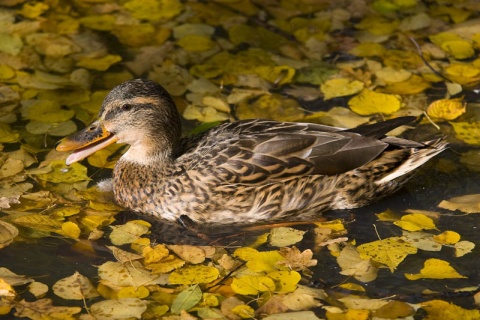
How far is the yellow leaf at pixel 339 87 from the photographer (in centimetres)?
844

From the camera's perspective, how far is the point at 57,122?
8031 mm

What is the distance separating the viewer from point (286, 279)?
648cm

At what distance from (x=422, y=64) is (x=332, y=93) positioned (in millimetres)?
1010

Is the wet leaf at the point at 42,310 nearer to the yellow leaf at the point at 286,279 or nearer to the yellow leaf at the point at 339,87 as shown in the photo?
the yellow leaf at the point at 286,279

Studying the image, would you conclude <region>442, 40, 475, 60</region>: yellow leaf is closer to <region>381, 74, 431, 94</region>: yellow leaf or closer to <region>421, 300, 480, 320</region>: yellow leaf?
<region>381, 74, 431, 94</region>: yellow leaf

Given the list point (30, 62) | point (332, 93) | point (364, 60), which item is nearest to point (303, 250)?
point (332, 93)

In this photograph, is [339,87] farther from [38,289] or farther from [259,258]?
[38,289]

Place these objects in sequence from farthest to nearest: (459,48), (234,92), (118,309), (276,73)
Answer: (459,48)
(276,73)
(234,92)
(118,309)

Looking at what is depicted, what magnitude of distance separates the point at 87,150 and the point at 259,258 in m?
1.57

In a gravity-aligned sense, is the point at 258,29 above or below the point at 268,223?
above

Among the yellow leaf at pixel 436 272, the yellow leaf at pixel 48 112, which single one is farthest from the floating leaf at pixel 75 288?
the yellow leaf at pixel 436 272

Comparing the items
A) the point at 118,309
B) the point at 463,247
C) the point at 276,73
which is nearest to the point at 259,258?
the point at 118,309

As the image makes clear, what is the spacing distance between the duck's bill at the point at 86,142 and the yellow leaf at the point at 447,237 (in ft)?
8.04

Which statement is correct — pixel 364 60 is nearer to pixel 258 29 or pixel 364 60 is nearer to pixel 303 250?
pixel 258 29
